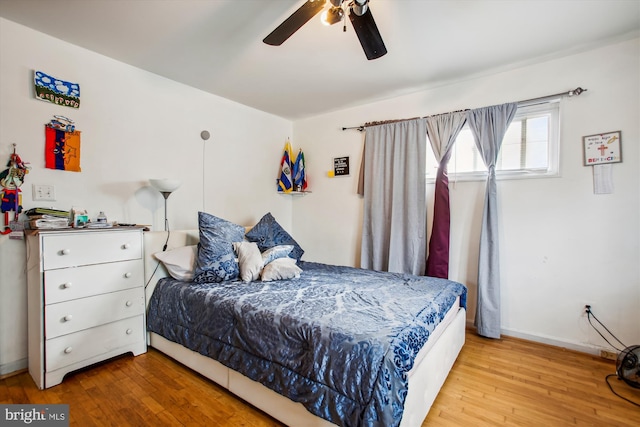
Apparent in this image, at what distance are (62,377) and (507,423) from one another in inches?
110

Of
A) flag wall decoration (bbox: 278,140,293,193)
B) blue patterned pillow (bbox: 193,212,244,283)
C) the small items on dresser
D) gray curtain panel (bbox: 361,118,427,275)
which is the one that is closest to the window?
gray curtain panel (bbox: 361,118,427,275)

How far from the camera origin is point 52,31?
6.86ft

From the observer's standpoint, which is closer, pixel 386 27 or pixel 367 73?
pixel 386 27

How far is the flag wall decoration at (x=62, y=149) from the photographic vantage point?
2.14 meters

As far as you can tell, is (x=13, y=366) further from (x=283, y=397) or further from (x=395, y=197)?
(x=395, y=197)

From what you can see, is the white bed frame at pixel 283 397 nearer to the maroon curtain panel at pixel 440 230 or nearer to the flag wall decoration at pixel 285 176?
the maroon curtain panel at pixel 440 230

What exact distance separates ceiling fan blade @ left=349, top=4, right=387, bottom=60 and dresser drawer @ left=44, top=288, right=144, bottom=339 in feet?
8.16

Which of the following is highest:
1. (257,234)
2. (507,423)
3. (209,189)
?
(209,189)

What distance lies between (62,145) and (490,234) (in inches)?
146

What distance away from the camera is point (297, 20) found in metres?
1.56

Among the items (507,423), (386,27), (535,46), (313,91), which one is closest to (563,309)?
(507,423)

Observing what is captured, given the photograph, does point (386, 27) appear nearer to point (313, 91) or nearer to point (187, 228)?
point (313, 91)

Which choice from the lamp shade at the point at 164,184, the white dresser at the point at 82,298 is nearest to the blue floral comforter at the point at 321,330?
the white dresser at the point at 82,298

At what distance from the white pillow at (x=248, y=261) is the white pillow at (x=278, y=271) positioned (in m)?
0.06
